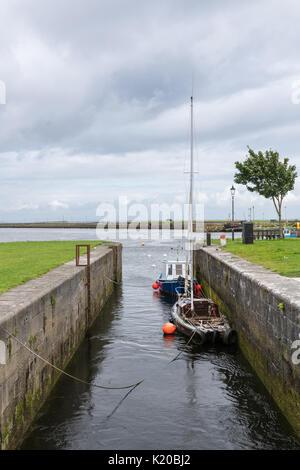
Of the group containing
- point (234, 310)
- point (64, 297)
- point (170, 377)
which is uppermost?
point (64, 297)

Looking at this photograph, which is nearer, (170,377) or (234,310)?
(170,377)

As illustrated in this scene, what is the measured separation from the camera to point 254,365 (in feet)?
42.5

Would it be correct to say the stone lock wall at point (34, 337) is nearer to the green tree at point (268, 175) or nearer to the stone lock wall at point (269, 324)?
the stone lock wall at point (269, 324)

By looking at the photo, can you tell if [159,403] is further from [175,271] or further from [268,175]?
[268,175]

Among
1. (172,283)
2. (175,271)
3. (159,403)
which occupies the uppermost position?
(175,271)

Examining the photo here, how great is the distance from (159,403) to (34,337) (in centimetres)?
431

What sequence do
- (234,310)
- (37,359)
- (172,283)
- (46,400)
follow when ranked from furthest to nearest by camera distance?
(172,283)
(234,310)
(46,400)
(37,359)

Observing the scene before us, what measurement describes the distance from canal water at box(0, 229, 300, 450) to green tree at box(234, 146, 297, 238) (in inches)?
948

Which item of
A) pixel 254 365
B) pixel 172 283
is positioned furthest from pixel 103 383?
pixel 172 283

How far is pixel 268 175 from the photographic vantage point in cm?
3662

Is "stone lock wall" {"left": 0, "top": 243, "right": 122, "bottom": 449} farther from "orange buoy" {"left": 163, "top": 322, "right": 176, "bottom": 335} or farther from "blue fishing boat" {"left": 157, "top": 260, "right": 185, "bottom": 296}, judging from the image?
"blue fishing boat" {"left": 157, "top": 260, "right": 185, "bottom": 296}

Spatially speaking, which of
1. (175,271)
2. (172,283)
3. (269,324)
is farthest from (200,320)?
(175,271)
